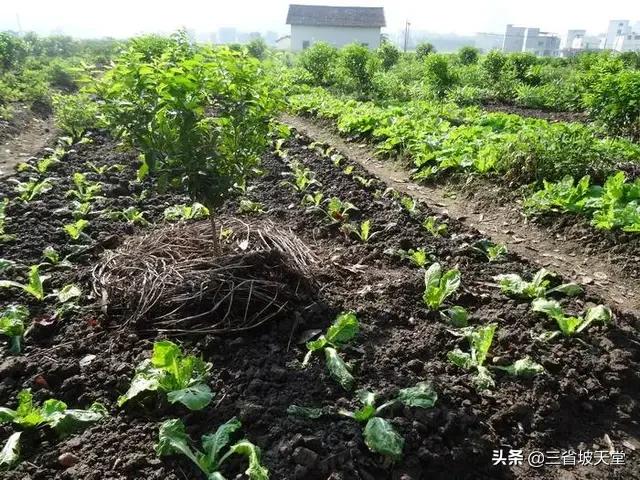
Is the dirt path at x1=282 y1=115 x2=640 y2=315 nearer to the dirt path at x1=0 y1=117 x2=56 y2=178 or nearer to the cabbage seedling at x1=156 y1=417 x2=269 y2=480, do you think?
the cabbage seedling at x1=156 y1=417 x2=269 y2=480

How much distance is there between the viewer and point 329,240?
502 cm

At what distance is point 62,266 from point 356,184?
145 inches

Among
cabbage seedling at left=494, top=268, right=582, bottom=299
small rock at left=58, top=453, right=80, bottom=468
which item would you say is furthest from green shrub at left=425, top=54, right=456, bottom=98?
small rock at left=58, top=453, right=80, bottom=468

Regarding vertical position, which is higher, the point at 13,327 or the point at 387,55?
the point at 387,55

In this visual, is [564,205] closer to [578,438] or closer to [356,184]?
[356,184]

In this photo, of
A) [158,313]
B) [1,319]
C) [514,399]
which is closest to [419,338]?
[514,399]

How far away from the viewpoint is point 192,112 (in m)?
3.25

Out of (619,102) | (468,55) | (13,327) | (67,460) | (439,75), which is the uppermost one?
(468,55)

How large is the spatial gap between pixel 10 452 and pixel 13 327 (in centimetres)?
123

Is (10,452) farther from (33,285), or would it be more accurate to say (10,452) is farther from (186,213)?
(186,213)

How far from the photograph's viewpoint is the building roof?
55.9 meters

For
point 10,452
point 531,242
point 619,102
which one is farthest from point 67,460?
point 619,102

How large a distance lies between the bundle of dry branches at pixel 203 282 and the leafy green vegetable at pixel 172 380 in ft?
1.64

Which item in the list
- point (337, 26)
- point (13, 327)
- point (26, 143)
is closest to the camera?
point (13, 327)
